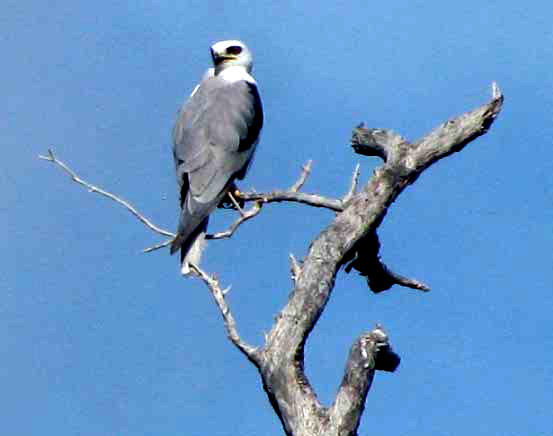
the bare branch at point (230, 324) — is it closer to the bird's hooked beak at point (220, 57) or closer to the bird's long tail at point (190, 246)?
the bird's long tail at point (190, 246)

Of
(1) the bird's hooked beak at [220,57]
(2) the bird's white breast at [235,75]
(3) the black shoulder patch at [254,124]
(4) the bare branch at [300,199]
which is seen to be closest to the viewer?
(4) the bare branch at [300,199]

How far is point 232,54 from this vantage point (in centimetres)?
1139

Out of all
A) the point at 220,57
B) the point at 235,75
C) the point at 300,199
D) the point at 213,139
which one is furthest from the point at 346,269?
the point at 220,57

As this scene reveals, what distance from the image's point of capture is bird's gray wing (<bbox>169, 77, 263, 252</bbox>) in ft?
→ 32.2

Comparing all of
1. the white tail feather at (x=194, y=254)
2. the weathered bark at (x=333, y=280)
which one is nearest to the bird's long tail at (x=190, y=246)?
the white tail feather at (x=194, y=254)

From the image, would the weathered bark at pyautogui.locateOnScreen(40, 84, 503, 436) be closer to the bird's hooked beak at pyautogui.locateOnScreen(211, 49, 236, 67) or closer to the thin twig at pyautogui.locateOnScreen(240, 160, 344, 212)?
the thin twig at pyautogui.locateOnScreen(240, 160, 344, 212)

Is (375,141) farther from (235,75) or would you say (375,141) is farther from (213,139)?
(235,75)

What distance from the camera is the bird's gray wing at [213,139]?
32.2 feet

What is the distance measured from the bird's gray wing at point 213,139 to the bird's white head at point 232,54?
53 cm

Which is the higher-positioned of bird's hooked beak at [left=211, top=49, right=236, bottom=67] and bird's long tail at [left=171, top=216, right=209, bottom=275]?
bird's hooked beak at [left=211, top=49, right=236, bottom=67]

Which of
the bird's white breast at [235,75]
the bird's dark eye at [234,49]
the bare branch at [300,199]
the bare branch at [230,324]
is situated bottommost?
the bare branch at [230,324]

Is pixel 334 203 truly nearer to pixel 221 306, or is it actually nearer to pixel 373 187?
pixel 373 187

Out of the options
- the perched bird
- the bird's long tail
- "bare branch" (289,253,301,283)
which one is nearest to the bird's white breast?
the perched bird

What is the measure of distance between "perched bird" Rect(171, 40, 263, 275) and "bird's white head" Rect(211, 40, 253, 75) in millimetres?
274
